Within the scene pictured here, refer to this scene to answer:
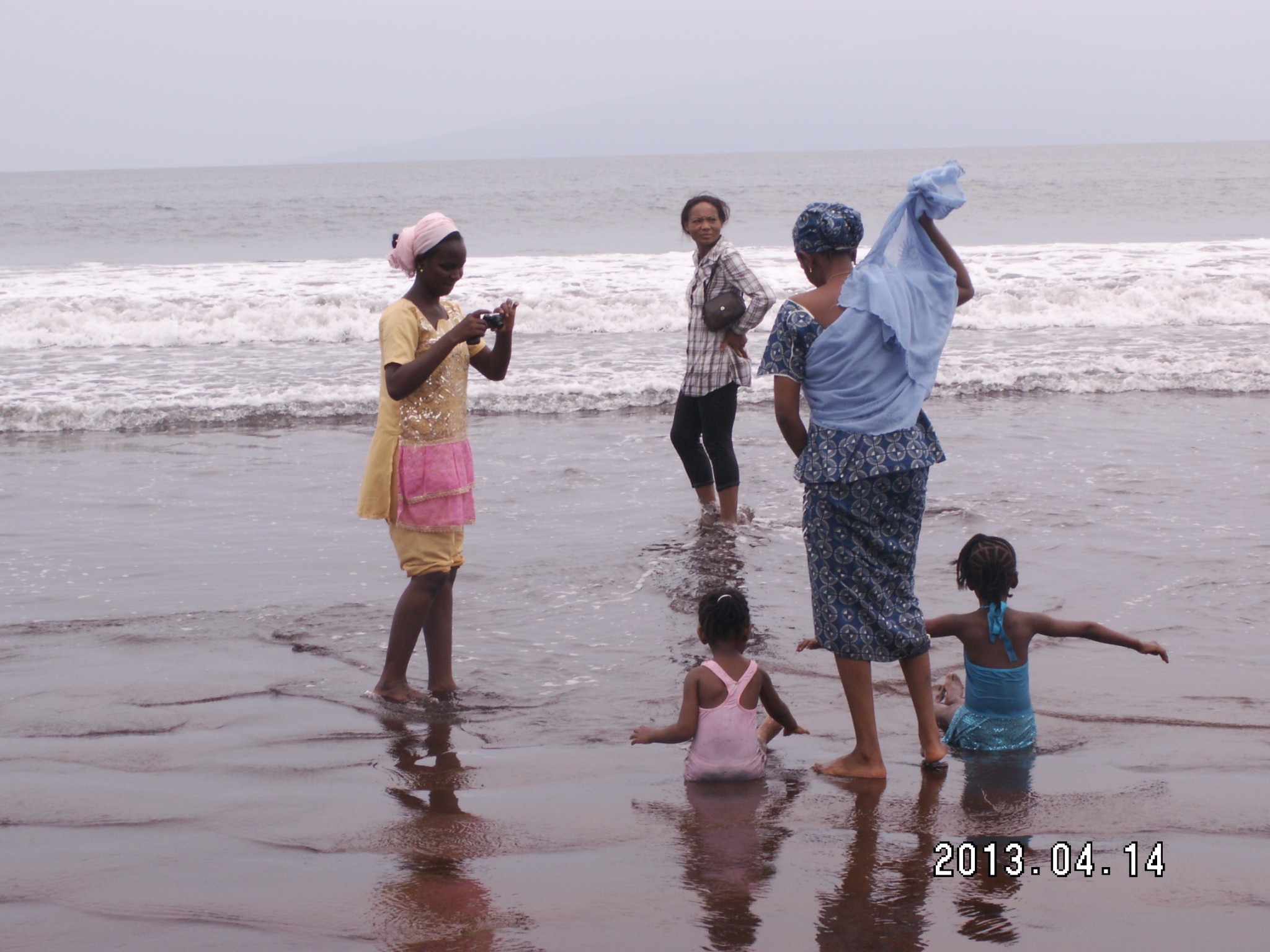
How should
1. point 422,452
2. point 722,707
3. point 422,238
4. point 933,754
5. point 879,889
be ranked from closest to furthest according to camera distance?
point 879,889, point 722,707, point 933,754, point 422,238, point 422,452

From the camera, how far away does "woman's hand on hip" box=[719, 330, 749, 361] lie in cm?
628

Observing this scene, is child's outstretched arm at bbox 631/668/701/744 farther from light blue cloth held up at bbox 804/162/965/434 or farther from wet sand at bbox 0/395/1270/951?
light blue cloth held up at bbox 804/162/965/434

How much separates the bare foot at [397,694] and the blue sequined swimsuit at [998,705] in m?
1.94

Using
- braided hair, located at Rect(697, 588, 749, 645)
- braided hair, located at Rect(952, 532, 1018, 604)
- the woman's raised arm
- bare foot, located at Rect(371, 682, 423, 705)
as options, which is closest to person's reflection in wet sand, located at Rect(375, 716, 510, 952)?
bare foot, located at Rect(371, 682, 423, 705)

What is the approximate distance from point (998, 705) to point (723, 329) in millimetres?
3142

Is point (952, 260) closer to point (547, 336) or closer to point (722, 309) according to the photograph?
point (722, 309)

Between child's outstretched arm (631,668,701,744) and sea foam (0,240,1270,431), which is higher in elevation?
sea foam (0,240,1270,431)

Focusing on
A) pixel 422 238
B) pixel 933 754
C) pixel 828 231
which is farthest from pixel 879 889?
pixel 422 238

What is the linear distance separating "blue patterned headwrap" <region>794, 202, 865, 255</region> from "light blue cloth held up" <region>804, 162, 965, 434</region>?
8cm

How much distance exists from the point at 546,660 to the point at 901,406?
2130mm

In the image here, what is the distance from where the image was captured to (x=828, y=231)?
3320 millimetres
